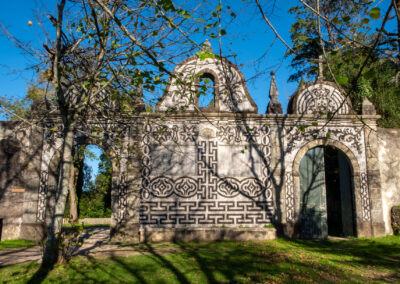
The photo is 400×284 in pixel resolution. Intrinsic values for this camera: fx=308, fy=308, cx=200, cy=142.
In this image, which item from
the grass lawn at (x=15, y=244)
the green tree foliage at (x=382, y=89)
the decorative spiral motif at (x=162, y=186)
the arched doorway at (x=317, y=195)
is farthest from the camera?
the green tree foliage at (x=382, y=89)

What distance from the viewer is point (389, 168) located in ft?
29.7

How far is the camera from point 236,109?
8992 mm

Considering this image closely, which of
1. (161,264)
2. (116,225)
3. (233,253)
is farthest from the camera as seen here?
(116,225)

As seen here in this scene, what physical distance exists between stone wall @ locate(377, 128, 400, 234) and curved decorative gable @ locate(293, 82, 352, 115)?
1417 mm

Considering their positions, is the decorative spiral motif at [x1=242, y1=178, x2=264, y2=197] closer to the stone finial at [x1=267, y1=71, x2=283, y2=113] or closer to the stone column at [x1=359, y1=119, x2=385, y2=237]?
the stone finial at [x1=267, y1=71, x2=283, y2=113]

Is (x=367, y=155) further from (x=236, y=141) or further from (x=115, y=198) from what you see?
(x=115, y=198)

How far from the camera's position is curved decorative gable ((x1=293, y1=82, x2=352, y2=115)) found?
914 cm

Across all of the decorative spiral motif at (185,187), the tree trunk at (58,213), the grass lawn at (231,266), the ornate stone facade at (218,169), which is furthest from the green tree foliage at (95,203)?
the tree trunk at (58,213)

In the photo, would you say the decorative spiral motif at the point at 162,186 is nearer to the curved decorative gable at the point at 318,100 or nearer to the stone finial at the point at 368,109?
the curved decorative gable at the point at 318,100

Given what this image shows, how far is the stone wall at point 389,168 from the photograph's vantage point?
28.9 ft

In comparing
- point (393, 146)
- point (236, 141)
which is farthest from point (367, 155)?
point (236, 141)

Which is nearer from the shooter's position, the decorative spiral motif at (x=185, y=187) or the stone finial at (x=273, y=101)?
the decorative spiral motif at (x=185, y=187)

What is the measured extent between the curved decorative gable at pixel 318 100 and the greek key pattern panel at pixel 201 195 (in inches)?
86.4

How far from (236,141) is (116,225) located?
3963 mm
